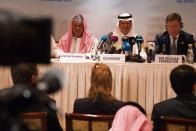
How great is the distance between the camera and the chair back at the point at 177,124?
1.74m

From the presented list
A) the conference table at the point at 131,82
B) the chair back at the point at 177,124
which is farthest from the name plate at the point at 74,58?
the chair back at the point at 177,124

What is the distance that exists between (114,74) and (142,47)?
19.6 inches

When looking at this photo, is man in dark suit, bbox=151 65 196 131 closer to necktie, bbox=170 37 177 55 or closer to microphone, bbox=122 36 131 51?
microphone, bbox=122 36 131 51

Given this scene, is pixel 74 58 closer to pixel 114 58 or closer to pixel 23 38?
pixel 114 58

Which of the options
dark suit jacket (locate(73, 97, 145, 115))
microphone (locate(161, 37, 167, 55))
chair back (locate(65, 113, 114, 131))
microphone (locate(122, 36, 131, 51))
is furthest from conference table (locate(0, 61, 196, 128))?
chair back (locate(65, 113, 114, 131))

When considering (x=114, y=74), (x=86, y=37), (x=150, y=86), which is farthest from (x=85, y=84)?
(x=86, y=37)

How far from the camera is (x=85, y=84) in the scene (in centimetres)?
330

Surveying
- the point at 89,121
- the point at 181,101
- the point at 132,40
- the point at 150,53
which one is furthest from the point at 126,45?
the point at 89,121

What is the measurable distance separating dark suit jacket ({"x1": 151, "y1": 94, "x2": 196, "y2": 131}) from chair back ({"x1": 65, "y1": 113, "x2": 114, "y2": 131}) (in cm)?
34

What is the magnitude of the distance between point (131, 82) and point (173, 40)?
2.60ft

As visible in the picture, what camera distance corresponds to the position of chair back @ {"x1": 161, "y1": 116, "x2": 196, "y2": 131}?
1744 millimetres

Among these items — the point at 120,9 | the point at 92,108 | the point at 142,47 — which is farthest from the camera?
the point at 120,9

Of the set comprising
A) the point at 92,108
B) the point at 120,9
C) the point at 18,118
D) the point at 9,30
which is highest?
the point at 120,9

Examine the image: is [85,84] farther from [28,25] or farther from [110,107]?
[28,25]
